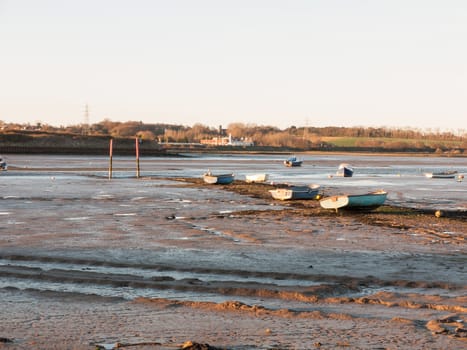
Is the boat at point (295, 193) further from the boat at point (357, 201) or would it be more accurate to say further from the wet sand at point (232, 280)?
the wet sand at point (232, 280)

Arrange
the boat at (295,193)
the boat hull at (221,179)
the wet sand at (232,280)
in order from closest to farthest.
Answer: the wet sand at (232,280) → the boat at (295,193) → the boat hull at (221,179)

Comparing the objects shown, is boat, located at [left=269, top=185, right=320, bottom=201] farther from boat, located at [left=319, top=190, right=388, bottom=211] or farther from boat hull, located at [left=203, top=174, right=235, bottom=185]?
boat hull, located at [left=203, top=174, right=235, bottom=185]

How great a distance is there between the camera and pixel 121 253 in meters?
19.6

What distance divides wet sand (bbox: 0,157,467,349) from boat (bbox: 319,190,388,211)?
0.93m

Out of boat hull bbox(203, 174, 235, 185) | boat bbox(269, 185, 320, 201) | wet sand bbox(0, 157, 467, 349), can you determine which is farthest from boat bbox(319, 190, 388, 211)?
boat hull bbox(203, 174, 235, 185)

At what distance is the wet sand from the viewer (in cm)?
1144

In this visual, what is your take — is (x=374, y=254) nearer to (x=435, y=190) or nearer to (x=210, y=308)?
(x=210, y=308)

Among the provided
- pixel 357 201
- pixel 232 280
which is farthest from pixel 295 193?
pixel 232 280

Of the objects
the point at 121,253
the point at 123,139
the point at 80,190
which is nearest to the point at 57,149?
the point at 123,139

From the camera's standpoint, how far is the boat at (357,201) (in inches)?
1237

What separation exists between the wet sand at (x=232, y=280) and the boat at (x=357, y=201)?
3.05 feet

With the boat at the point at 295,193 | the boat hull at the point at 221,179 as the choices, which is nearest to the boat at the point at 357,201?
the boat at the point at 295,193

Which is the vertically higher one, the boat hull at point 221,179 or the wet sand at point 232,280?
the wet sand at point 232,280

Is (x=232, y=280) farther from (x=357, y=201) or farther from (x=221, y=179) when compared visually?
(x=221, y=179)
